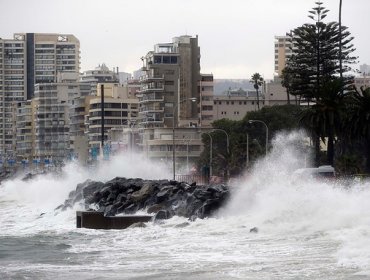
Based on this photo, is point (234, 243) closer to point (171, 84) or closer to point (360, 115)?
point (360, 115)

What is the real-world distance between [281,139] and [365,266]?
58987 millimetres

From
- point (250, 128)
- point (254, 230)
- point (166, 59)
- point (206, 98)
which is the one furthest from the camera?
point (206, 98)

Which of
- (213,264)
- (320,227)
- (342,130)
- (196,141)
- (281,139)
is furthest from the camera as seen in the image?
(196,141)

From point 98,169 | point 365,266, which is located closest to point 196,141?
point 98,169

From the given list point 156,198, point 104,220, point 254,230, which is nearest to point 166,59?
point 156,198

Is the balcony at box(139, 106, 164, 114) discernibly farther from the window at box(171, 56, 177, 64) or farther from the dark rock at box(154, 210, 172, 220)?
the dark rock at box(154, 210, 172, 220)

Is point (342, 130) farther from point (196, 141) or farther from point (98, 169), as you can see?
point (196, 141)

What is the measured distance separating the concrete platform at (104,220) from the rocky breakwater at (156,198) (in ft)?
2.62

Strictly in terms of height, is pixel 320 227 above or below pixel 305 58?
below

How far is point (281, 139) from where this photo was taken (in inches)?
3115

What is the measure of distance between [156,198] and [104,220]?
12.1 ft

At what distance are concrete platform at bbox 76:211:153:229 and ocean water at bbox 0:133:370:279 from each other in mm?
599

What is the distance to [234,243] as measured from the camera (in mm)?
27531

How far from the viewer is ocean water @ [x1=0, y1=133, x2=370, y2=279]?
869 inches
